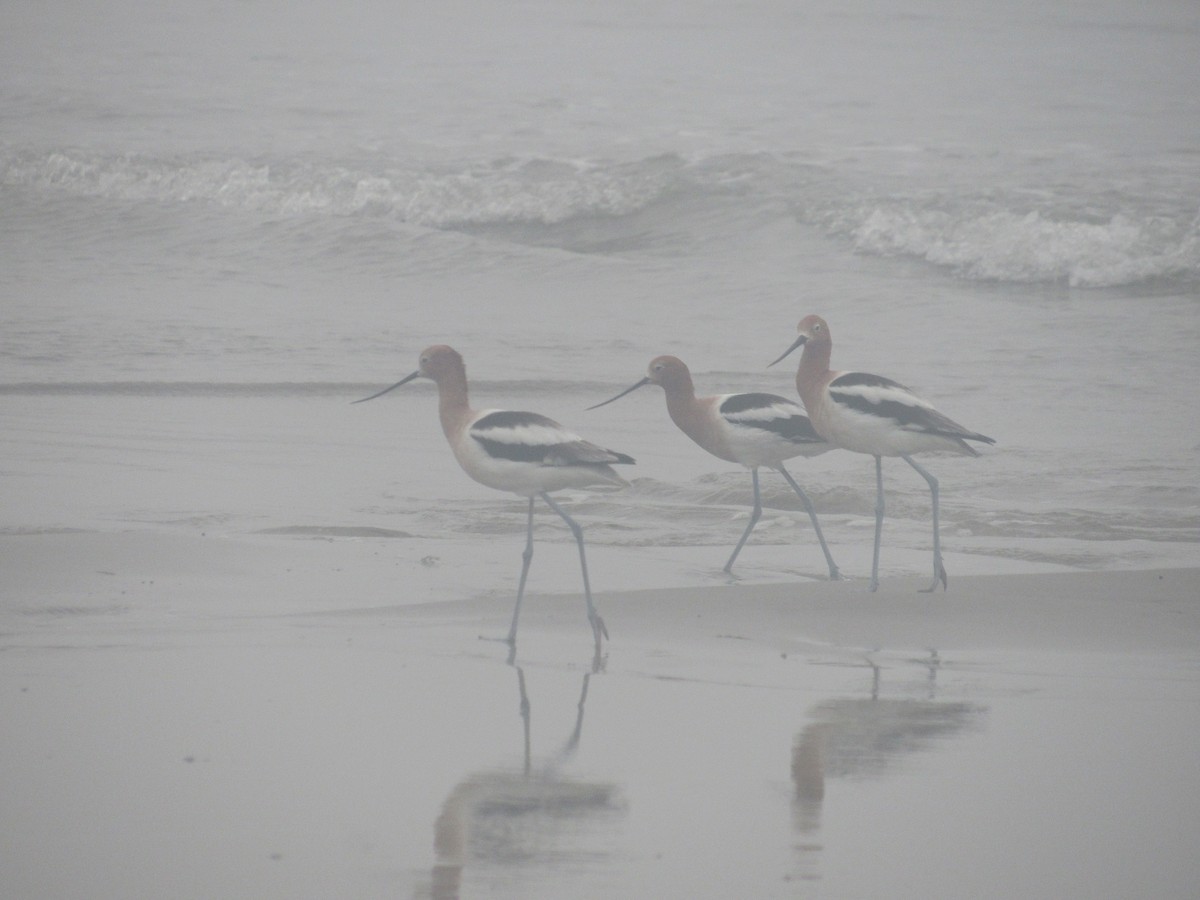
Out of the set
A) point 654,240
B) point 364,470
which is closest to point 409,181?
point 654,240

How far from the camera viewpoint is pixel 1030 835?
3.88 m

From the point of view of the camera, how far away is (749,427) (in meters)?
7.55

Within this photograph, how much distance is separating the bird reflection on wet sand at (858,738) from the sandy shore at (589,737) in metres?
0.01

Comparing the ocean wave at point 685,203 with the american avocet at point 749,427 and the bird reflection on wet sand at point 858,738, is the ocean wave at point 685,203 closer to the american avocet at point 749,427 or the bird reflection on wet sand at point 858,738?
the american avocet at point 749,427

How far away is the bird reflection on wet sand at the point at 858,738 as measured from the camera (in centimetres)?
406

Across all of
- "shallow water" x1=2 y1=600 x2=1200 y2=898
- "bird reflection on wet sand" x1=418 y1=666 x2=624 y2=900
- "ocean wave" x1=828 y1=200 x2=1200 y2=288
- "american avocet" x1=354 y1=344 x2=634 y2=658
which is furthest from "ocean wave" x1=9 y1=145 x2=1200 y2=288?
"bird reflection on wet sand" x1=418 y1=666 x2=624 y2=900

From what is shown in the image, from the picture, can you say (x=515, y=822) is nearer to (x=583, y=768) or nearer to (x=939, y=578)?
(x=583, y=768)

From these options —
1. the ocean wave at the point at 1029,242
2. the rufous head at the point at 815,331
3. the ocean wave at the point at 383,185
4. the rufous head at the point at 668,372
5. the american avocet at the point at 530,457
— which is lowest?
the american avocet at the point at 530,457

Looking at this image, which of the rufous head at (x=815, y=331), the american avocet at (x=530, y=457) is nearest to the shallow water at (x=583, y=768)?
the american avocet at (x=530, y=457)

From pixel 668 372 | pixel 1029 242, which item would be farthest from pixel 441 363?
pixel 1029 242

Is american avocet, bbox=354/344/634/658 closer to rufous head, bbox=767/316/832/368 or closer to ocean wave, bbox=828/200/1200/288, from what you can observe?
rufous head, bbox=767/316/832/368

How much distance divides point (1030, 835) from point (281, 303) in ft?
39.8

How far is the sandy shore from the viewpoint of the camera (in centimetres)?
366

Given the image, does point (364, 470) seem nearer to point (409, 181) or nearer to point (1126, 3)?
point (409, 181)
